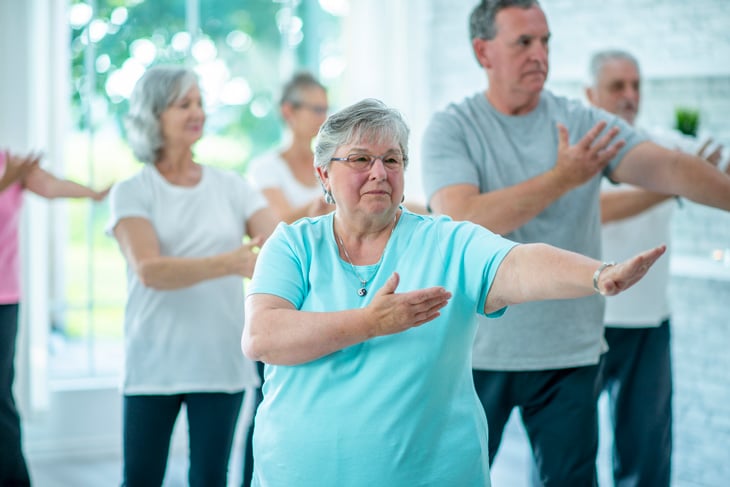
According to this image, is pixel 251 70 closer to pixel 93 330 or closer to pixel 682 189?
pixel 93 330

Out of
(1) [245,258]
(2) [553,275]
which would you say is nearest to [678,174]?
(2) [553,275]

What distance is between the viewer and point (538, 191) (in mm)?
2064

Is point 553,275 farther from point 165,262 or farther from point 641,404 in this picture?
point 641,404

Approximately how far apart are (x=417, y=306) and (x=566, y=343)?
843 millimetres

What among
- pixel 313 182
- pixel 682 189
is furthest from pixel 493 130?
pixel 313 182

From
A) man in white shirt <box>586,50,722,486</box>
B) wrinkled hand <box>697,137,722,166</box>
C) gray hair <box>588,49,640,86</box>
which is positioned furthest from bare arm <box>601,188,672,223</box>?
gray hair <box>588,49,640,86</box>

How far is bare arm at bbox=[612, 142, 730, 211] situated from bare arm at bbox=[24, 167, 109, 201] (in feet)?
5.86

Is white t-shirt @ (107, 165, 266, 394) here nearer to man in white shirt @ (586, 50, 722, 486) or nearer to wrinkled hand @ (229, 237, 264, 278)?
wrinkled hand @ (229, 237, 264, 278)

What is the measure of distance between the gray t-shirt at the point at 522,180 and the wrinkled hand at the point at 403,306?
2.34 ft

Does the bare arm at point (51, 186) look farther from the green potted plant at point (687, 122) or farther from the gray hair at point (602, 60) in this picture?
the green potted plant at point (687, 122)

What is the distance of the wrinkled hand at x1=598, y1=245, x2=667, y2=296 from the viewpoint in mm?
1385

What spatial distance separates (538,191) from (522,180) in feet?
0.63

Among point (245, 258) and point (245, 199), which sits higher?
point (245, 199)

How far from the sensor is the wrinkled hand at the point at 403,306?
1.51 m
